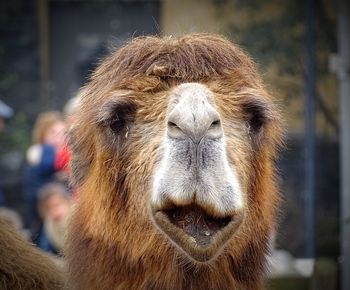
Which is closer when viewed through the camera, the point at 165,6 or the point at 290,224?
the point at 290,224

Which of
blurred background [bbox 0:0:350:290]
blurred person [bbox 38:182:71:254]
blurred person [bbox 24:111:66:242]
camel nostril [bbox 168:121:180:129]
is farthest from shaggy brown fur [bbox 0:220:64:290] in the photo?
blurred person [bbox 24:111:66:242]

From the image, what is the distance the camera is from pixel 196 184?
118 inches

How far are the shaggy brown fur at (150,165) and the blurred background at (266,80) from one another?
10.1ft

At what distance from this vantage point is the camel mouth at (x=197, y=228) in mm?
3107

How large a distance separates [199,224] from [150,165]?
260 millimetres

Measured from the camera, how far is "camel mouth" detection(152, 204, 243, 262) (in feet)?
10.2

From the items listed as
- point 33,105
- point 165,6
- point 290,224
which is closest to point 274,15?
point 165,6

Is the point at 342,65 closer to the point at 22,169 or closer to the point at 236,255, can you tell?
the point at 22,169

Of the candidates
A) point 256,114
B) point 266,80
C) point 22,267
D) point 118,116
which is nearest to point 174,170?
point 118,116

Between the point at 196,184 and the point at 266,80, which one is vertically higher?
the point at 266,80

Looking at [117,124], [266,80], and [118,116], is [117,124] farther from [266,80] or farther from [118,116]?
[266,80]

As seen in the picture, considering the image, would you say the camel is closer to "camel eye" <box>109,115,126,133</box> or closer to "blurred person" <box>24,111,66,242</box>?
"camel eye" <box>109,115,126,133</box>

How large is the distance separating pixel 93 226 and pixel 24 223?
608 centimetres

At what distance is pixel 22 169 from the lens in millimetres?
10445
